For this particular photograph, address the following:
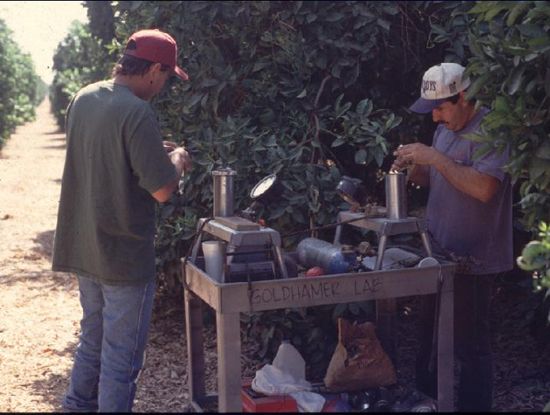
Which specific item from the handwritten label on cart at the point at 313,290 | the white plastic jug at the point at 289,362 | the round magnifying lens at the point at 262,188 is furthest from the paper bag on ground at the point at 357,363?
the round magnifying lens at the point at 262,188

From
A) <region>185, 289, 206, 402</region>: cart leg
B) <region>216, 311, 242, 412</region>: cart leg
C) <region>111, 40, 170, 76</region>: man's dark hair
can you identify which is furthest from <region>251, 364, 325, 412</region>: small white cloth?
<region>111, 40, 170, 76</region>: man's dark hair

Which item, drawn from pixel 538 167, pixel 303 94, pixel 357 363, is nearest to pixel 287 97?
pixel 303 94

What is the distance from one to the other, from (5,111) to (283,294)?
1759cm

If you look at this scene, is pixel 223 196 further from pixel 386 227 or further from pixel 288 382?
pixel 288 382

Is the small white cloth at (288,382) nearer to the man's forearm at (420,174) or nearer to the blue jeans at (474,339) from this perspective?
the blue jeans at (474,339)

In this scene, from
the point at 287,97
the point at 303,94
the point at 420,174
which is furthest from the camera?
the point at 287,97

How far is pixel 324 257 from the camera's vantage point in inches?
147

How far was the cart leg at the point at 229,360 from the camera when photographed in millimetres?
3352

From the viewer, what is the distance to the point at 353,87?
18.2 ft

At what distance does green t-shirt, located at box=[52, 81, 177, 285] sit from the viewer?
3.43m

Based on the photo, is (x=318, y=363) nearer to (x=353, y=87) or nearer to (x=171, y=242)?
(x=171, y=242)

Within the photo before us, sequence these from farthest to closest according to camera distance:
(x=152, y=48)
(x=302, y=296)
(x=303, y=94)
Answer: (x=303, y=94)
(x=152, y=48)
(x=302, y=296)

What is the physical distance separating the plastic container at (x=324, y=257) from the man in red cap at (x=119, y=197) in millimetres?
705

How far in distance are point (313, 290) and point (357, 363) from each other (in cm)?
70
